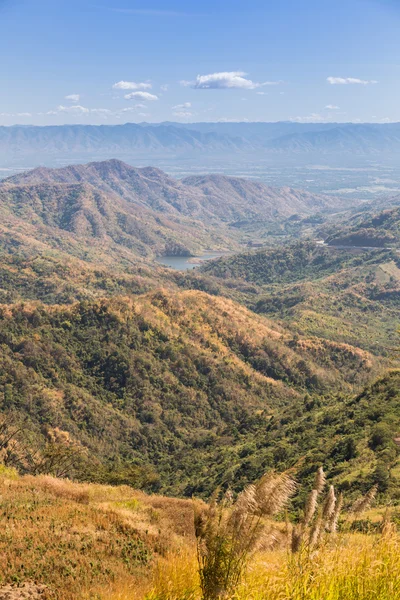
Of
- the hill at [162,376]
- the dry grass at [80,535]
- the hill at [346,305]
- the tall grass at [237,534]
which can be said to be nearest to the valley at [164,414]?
the dry grass at [80,535]

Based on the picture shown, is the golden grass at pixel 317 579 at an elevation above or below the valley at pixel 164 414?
above

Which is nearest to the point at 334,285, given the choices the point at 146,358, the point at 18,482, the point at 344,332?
the point at 344,332

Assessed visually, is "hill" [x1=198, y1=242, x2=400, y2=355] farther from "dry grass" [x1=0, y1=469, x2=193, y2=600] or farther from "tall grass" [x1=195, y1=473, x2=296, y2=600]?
"tall grass" [x1=195, y1=473, x2=296, y2=600]

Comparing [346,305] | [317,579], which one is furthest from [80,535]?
[346,305]

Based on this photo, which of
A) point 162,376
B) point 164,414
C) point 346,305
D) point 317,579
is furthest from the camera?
point 346,305

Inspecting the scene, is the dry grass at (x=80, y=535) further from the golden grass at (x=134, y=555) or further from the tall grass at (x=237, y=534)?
the tall grass at (x=237, y=534)

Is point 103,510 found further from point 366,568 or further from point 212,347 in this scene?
point 212,347

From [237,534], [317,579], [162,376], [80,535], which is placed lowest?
[162,376]

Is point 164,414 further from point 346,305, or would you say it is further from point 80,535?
point 346,305

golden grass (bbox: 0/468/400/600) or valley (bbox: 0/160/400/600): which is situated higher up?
golden grass (bbox: 0/468/400/600)

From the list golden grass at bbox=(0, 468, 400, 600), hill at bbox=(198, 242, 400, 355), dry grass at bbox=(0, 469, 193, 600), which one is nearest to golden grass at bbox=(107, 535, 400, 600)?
golden grass at bbox=(0, 468, 400, 600)

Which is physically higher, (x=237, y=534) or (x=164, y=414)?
(x=237, y=534)
